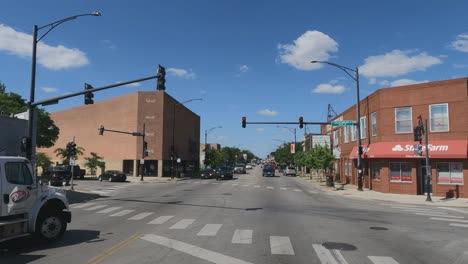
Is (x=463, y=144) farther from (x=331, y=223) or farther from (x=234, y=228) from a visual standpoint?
(x=234, y=228)

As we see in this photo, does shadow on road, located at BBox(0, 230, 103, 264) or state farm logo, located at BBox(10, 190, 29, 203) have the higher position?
state farm logo, located at BBox(10, 190, 29, 203)

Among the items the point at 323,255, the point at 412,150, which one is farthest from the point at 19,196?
the point at 412,150

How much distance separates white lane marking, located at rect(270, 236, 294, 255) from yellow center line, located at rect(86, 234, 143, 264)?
145 inches

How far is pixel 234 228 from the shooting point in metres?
13.7

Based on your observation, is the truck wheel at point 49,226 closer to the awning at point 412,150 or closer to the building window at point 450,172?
the awning at point 412,150

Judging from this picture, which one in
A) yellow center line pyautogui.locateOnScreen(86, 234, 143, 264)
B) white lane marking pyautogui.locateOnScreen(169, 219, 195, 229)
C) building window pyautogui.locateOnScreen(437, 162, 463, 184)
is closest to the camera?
yellow center line pyautogui.locateOnScreen(86, 234, 143, 264)

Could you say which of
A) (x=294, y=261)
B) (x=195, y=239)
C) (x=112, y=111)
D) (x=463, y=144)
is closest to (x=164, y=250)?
(x=195, y=239)

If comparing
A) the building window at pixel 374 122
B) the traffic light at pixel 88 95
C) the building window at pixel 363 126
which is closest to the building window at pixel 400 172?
the building window at pixel 374 122

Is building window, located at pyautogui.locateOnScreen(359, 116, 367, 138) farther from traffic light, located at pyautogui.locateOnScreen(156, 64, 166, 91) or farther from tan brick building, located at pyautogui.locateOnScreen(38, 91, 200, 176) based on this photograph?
tan brick building, located at pyautogui.locateOnScreen(38, 91, 200, 176)

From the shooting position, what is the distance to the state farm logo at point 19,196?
1013cm

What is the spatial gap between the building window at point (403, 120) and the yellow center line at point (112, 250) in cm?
2423

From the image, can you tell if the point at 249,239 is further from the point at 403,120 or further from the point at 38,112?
the point at 38,112

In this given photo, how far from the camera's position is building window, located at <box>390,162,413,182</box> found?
99.7 ft

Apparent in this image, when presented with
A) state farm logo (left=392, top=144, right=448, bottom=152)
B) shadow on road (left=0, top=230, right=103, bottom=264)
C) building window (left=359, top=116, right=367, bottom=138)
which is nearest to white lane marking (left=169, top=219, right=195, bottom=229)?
shadow on road (left=0, top=230, right=103, bottom=264)
